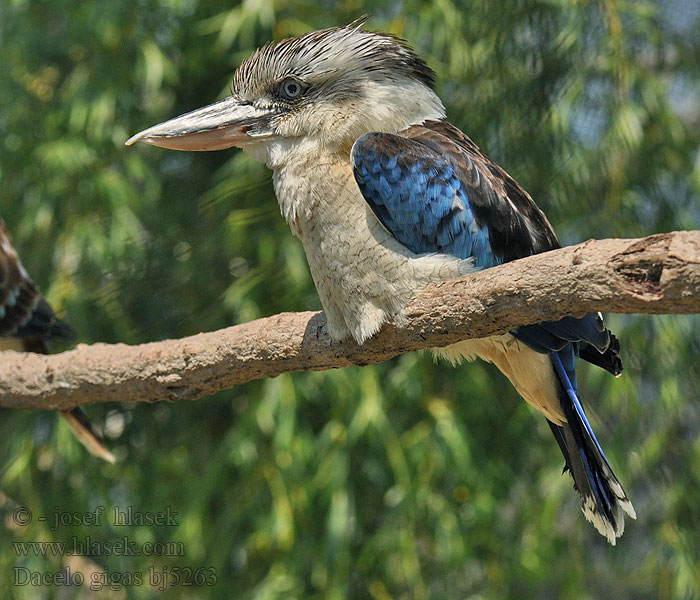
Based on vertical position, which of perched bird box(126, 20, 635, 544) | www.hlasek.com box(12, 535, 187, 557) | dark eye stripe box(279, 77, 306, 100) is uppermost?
dark eye stripe box(279, 77, 306, 100)

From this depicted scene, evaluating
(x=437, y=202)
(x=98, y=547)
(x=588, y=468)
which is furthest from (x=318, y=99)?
(x=98, y=547)

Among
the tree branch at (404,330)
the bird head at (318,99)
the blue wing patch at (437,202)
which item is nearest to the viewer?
the tree branch at (404,330)

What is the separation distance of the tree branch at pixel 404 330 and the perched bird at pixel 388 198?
0.22 ft

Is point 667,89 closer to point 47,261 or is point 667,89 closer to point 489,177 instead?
point 489,177

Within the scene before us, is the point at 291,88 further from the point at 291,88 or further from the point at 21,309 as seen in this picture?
the point at 21,309

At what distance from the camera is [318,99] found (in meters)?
1.54

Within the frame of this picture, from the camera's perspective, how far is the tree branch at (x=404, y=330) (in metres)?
1.02

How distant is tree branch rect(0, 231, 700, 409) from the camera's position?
40.3 inches

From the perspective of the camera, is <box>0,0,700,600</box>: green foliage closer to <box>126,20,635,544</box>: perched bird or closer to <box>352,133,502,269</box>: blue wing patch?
<box>126,20,635,544</box>: perched bird

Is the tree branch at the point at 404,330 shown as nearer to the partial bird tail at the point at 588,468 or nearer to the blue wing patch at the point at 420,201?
the blue wing patch at the point at 420,201

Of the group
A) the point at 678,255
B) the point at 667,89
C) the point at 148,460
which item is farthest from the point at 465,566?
the point at 678,255

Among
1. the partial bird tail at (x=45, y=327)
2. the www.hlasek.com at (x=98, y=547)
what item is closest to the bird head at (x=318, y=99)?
the partial bird tail at (x=45, y=327)

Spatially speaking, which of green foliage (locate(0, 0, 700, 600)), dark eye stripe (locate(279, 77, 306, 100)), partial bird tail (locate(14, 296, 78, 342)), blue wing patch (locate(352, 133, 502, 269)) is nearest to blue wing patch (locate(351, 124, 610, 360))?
blue wing patch (locate(352, 133, 502, 269))

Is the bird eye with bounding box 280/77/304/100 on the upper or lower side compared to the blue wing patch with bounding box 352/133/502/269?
upper
